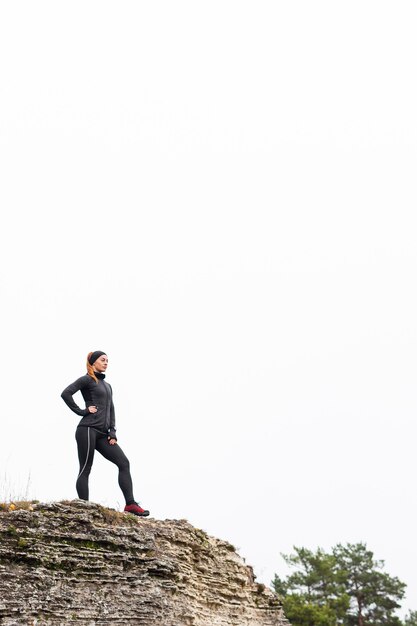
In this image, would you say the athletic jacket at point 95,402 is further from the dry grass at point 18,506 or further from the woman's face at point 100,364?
the dry grass at point 18,506

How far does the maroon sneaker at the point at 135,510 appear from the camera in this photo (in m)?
14.3

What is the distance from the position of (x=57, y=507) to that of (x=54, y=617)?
192 cm

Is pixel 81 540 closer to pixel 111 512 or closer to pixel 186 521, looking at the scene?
pixel 111 512

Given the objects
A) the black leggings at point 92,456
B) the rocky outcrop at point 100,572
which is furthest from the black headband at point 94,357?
the rocky outcrop at point 100,572

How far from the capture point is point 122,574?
12.5 metres

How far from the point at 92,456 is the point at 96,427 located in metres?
0.52

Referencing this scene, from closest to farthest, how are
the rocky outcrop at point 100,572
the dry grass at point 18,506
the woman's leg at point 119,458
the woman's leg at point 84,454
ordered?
the rocky outcrop at point 100,572
the dry grass at point 18,506
the woman's leg at point 84,454
the woman's leg at point 119,458

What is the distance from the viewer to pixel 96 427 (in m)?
14.0

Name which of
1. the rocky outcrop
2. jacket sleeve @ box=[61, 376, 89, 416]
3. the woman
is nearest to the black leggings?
the woman

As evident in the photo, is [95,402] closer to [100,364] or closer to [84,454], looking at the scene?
[100,364]

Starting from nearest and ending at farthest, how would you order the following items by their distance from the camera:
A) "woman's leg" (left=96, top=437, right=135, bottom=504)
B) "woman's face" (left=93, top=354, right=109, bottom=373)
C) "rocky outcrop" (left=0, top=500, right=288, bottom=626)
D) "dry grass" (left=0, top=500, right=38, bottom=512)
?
"rocky outcrop" (left=0, top=500, right=288, bottom=626)
"dry grass" (left=0, top=500, right=38, bottom=512)
"woman's leg" (left=96, top=437, right=135, bottom=504)
"woman's face" (left=93, top=354, right=109, bottom=373)

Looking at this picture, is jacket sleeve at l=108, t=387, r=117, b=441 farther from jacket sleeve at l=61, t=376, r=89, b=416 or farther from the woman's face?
the woman's face

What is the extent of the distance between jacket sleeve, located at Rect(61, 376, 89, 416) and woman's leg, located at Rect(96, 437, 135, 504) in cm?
63

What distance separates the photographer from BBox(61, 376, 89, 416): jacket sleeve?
13.9 meters
